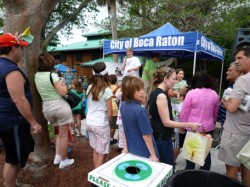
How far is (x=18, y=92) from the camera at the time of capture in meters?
2.28

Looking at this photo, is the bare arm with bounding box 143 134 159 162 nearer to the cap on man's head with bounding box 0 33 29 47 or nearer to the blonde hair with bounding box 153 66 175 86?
the blonde hair with bounding box 153 66 175 86

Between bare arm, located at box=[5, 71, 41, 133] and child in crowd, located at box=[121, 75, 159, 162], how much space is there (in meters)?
1.10

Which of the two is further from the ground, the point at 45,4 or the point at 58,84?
the point at 45,4

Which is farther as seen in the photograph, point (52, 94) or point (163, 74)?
point (52, 94)

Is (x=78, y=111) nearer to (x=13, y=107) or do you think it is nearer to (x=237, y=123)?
(x=13, y=107)

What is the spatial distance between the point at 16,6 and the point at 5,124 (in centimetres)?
173

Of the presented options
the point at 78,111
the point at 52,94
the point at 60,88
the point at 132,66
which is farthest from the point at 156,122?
the point at 132,66

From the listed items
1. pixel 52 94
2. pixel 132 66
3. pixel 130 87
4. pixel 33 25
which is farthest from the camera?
pixel 132 66

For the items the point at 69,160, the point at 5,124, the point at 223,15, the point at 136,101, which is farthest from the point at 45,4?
the point at 223,15

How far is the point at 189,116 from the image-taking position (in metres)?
3.09

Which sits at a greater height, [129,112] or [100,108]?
[129,112]

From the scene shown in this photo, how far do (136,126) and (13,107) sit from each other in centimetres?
143

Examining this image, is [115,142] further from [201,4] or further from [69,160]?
[201,4]

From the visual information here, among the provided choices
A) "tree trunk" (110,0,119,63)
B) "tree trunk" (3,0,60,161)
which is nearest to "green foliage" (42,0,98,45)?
"tree trunk" (110,0,119,63)
